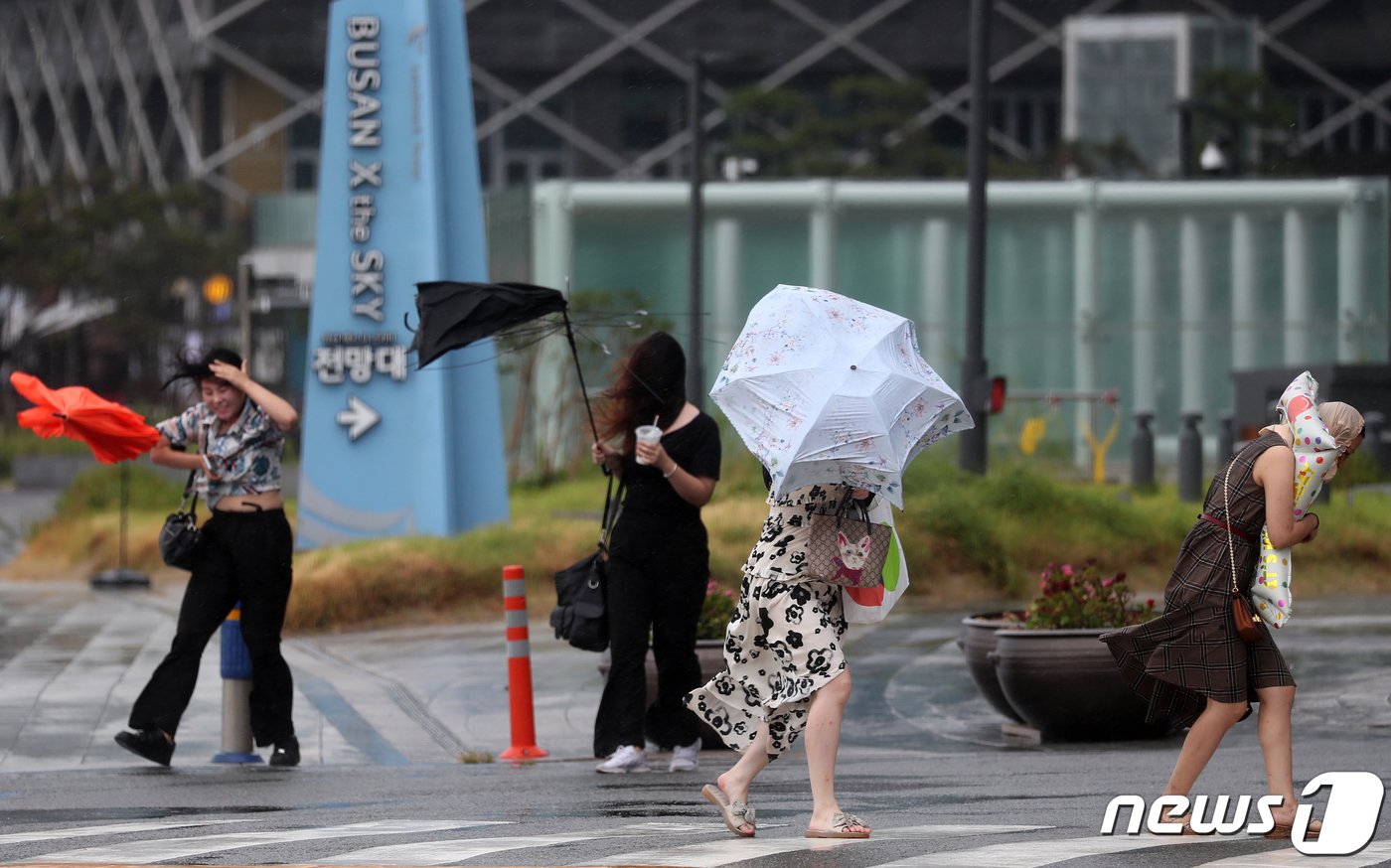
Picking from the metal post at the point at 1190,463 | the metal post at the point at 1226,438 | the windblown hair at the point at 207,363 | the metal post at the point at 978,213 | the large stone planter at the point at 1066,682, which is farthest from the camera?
the metal post at the point at 1226,438

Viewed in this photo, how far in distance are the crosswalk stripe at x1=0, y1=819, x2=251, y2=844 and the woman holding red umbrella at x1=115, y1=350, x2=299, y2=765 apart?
6.86 ft

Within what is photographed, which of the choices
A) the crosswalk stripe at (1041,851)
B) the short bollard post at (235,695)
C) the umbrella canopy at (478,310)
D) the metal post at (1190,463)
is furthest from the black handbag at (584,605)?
the metal post at (1190,463)

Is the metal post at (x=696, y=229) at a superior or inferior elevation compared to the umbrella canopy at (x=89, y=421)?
superior

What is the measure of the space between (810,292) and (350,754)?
183 inches

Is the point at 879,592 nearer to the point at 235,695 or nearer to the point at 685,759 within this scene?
the point at 685,759

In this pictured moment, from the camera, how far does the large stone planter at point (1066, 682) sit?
10398 mm

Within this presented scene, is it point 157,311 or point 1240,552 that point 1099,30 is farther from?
point 1240,552

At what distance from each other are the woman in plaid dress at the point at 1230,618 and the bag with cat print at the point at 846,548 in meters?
→ 0.90

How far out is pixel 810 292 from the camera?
23.3ft

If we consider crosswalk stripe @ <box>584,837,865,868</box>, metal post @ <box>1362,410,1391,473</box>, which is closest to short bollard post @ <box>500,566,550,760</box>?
crosswalk stripe @ <box>584,837,865,868</box>

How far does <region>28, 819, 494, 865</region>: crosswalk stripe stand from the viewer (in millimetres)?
6488

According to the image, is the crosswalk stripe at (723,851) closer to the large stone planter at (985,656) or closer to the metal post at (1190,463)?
the large stone planter at (985,656)

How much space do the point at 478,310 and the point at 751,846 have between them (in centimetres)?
346

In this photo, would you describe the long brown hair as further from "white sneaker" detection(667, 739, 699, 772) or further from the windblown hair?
the windblown hair
